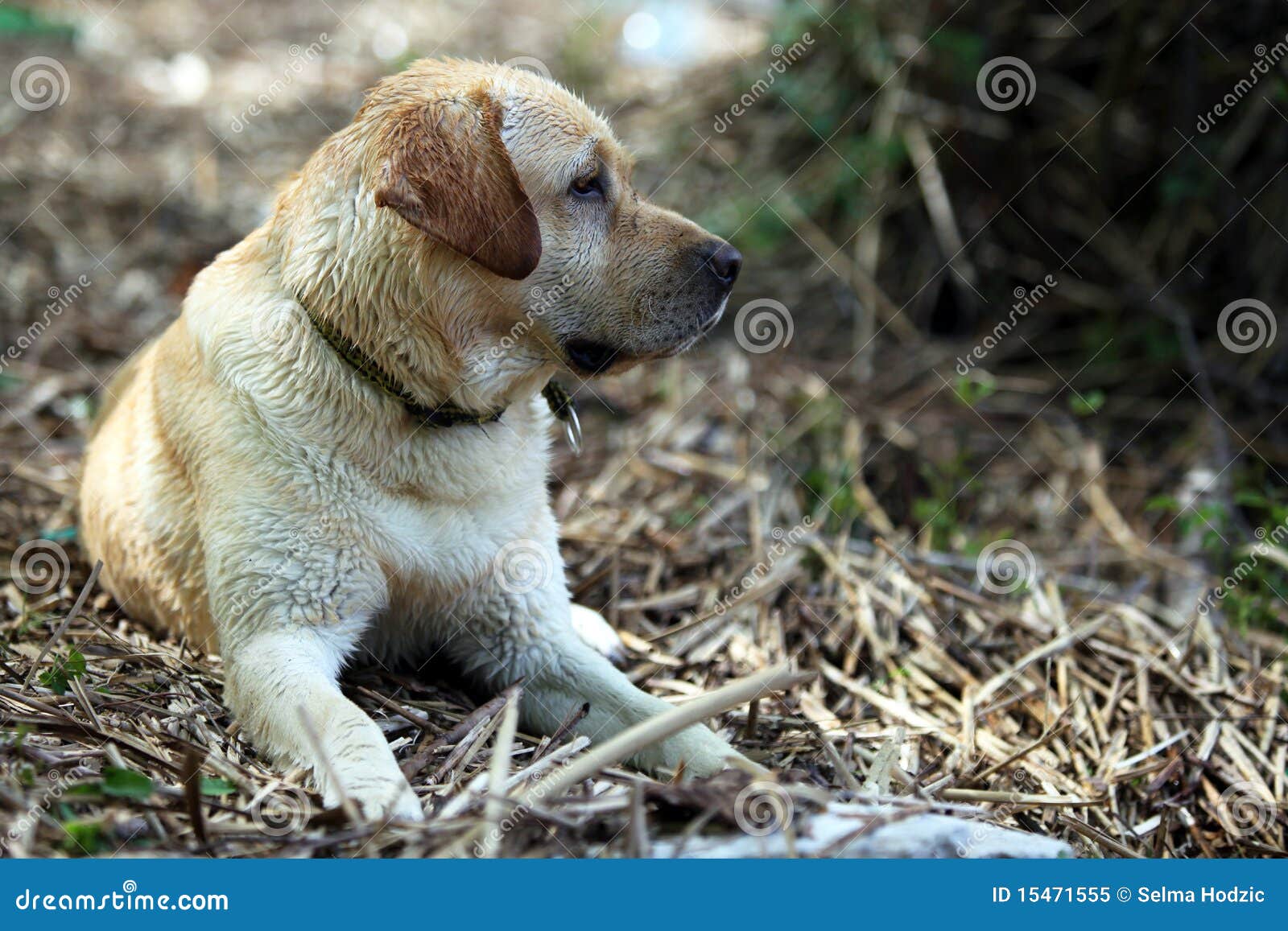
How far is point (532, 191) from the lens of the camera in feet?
10.2

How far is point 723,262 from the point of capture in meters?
3.30

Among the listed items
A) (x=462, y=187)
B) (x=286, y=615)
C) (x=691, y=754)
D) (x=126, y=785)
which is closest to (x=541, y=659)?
(x=691, y=754)

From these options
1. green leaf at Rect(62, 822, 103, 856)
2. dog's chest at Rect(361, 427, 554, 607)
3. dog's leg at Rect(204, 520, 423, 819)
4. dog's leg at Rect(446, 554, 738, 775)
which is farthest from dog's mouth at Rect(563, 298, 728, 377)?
green leaf at Rect(62, 822, 103, 856)

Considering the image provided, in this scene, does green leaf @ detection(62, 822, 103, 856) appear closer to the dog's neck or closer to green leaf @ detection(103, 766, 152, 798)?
green leaf @ detection(103, 766, 152, 798)

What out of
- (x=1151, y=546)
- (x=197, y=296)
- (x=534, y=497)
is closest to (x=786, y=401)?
(x=1151, y=546)

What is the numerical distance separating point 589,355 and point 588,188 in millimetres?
458

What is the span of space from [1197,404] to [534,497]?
376 centimetres

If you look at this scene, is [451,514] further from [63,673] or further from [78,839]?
[78,839]

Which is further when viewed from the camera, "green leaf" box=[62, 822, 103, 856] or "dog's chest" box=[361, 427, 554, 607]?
"dog's chest" box=[361, 427, 554, 607]

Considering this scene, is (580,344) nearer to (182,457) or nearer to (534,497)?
(534,497)

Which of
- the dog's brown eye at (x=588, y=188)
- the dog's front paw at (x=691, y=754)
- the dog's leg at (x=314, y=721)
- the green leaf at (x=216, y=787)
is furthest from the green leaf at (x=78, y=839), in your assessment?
the dog's brown eye at (x=588, y=188)

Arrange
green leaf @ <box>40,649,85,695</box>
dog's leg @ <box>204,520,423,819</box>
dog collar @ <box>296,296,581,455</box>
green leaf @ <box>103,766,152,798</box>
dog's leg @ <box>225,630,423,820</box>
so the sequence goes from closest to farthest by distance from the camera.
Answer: green leaf @ <box>103,766,152,798</box> → dog's leg @ <box>225,630,423,820</box> → dog's leg @ <box>204,520,423,819</box> → green leaf @ <box>40,649,85,695</box> → dog collar @ <box>296,296,581,455</box>

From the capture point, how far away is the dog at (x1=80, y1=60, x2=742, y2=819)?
2.90 meters

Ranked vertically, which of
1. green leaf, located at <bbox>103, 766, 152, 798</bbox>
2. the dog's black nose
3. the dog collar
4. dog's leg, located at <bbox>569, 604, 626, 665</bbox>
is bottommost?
green leaf, located at <bbox>103, 766, 152, 798</bbox>
